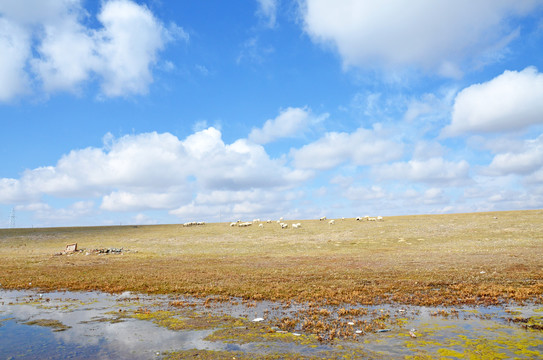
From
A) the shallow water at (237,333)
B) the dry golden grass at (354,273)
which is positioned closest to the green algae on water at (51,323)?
the shallow water at (237,333)

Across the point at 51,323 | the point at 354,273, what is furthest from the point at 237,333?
the point at 354,273

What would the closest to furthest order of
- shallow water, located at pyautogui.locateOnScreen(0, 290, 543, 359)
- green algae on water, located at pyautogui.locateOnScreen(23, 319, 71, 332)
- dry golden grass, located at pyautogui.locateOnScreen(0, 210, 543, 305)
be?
shallow water, located at pyautogui.locateOnScreen(0, 290, 543, 359) → green algae on water, located at pyautogui.locateOnScreen(23, 319, 71, 332) → dry golden grass, located at pyautogui.locateOnScreen(0, 210, 543, 305)

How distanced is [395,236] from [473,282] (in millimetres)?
40744

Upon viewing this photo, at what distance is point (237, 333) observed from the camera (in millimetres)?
14469

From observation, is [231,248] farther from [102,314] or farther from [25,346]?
[25,346]

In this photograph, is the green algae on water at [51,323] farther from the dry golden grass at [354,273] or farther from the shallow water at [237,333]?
the dry golden grass at [354,273]

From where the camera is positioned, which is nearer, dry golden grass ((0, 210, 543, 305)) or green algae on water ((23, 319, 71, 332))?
green algae on water ((23, 319, 71, 332))

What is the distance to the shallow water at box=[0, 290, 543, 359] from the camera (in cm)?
1220

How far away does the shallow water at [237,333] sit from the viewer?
480 inches

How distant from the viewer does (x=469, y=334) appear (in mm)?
13617

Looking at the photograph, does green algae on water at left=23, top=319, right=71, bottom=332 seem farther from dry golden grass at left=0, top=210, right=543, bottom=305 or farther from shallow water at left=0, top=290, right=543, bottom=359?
dry golden grass at left=0, top=210, right=543, bottom=305

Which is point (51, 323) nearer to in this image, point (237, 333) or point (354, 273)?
point (237, 333)

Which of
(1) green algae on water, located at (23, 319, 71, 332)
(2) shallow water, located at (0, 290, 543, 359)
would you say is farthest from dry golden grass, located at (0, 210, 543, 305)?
(1) green algae on water, located at (23, 319, 71, 332)

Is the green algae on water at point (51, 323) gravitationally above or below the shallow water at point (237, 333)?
above
